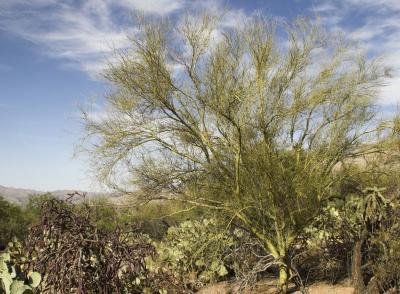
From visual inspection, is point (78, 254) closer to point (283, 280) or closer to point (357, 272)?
point (283, 280)

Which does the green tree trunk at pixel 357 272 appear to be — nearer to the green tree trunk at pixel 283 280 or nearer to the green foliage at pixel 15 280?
the green tree trunk at pixel 283 280

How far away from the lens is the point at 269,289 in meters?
11.0

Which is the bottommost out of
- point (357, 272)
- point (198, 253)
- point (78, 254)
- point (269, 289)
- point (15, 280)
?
point (269, 289)

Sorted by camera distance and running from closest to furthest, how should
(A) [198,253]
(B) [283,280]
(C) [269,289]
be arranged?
(B) [283,280], (A) [198,253], (C) [269,289]

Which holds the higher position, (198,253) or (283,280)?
(198,253)

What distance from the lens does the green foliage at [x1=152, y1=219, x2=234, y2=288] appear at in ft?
35.2

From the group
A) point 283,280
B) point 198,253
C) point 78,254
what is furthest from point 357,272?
point 78,254

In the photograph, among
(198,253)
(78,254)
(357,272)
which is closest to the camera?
(78,254)

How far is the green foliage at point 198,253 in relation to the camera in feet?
35.2

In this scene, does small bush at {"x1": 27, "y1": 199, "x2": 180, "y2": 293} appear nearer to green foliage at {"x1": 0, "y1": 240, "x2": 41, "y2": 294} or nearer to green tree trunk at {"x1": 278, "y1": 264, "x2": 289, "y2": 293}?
green foliage at {"x1": 0, "y1": 240, "x2": 41, "y2": 294}

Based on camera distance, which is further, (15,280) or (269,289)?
(269,289)

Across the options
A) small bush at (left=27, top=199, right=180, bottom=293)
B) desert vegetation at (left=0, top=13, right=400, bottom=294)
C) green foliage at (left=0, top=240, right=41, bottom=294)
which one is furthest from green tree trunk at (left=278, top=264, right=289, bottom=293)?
green foliage at (left=0, top=240, right=41, bottom=294)

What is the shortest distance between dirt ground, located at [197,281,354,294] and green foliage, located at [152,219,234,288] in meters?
0.28

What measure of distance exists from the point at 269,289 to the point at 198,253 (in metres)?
2.04
